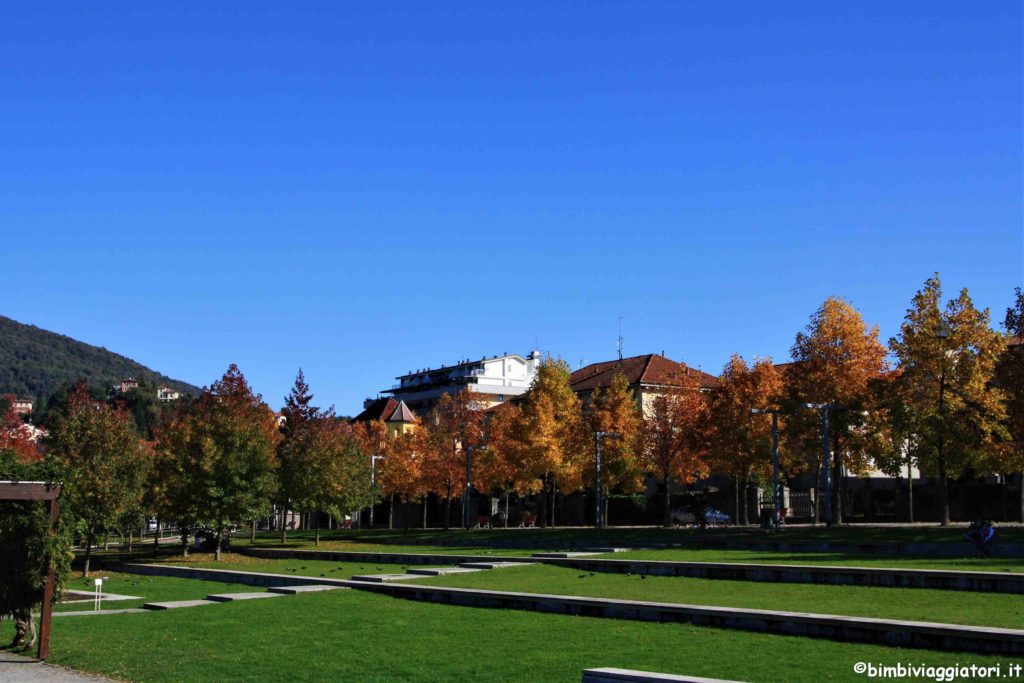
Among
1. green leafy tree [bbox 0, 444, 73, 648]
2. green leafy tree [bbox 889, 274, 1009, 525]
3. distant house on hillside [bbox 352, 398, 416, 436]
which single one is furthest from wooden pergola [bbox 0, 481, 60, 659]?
distant house on hillside [bbox 352, 398, 416, 436]

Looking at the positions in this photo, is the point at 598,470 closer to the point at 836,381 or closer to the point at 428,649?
the point at 836,381

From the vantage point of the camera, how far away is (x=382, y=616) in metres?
19.9

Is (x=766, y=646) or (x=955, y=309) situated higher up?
(x=955, y=309)

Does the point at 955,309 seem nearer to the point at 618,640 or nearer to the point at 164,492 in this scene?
the point at 618,640

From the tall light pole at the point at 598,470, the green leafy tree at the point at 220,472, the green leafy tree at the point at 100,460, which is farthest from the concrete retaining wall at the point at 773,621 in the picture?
the tall light pole at the point at 598,470

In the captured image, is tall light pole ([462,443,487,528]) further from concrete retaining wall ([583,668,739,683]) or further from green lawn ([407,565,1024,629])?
concrete retaining wall ([583,668,739,683])

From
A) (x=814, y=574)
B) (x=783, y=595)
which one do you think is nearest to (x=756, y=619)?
(x=783, y=595)

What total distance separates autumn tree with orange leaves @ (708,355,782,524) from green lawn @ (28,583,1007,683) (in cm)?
2846

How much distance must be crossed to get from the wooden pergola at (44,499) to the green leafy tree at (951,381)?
3237 cm

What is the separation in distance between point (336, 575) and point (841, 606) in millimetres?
16732

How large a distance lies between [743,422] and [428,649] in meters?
33.6

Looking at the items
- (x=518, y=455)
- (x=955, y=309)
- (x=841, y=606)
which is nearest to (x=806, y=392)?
(x=955, y=309)

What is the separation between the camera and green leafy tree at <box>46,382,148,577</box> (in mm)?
37938

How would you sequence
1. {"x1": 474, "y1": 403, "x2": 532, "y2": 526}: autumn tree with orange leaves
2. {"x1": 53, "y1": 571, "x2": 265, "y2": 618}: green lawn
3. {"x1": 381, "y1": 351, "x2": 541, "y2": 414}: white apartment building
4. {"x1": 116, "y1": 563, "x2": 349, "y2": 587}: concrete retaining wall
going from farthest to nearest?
{"x1": 381, "y1": 351, "x2": 541, "y2": 414}: white apartment building < {"x1": 474, "y1": 403, "x2": 532, "y2": 526}: autumn tree with orange leaves < {"x1": 116, "y1": 563, "x2": 349, "y2": 587}: concrete retaining wall < {"x1": 53, "y1": 571, "x2": 265, "y2": 618}: green lawn
